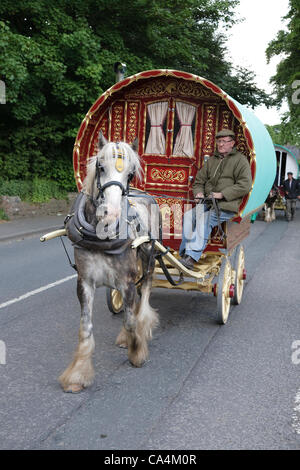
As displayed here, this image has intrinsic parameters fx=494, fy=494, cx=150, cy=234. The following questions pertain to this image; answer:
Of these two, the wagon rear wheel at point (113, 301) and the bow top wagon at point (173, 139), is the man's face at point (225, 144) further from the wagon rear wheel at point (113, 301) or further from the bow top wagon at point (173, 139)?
the wagon rear wheel at point (113, 301)

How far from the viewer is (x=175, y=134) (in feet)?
23.2

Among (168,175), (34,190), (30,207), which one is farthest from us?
(34,190)

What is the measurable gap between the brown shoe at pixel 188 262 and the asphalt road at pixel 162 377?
77 centimetres

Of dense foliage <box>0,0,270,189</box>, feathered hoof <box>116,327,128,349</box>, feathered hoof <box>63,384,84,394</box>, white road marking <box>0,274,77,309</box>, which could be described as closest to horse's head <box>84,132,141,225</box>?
feathered hoof <box>63,384,84,394</box>

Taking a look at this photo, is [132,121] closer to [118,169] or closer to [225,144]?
[225,144]

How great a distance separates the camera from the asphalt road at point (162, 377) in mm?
3518

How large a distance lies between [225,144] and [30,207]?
11381mm

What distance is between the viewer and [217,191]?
6.30 meters

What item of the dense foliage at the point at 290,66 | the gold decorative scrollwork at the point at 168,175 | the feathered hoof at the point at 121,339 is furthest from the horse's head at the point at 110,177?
the dense foliage at the point at 290,66

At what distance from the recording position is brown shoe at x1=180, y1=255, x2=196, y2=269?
592cm

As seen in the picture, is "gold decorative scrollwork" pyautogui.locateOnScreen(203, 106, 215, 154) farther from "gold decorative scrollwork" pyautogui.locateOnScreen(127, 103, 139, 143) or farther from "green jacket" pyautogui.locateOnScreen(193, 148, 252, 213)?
"gold decorative scrollwork" pyautogui.locateOnScreen(127, 103, 139, 143)

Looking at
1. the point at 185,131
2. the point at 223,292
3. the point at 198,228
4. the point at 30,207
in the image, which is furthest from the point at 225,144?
the point at 30,207

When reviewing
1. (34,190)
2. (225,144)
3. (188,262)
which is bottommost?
(34,190)

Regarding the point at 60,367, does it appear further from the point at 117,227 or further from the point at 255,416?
the point at 255,416
